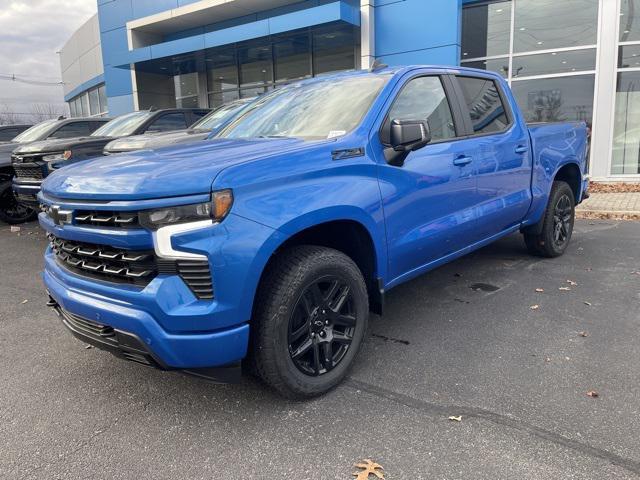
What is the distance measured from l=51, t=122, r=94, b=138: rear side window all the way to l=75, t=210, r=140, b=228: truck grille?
322 inches

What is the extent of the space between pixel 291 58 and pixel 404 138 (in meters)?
14.2

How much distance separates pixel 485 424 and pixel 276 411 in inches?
44.4

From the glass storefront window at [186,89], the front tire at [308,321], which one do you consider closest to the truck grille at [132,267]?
the front tire at [308,321]

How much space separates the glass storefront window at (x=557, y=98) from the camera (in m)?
11.8

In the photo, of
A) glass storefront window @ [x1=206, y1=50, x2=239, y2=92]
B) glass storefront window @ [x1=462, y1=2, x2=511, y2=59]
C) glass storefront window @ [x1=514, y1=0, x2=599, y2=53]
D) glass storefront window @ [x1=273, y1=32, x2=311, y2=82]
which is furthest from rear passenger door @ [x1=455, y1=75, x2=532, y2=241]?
glass storefront window @ [x1=206, y1=50, x2=239, y2=92]

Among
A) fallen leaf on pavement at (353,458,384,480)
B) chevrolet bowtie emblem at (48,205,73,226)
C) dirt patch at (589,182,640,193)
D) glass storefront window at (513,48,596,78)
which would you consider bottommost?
fallen leaf on pavement at (353,458,384,480)

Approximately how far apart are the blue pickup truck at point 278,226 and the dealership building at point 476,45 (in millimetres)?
8782

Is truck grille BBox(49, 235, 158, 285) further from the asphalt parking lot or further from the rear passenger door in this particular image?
the rear passenger door

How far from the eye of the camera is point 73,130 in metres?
10.1

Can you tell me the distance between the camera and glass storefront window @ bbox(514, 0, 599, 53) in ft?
38.0

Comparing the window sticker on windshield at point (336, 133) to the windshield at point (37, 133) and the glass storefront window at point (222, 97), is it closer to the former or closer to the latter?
the windshield at point (37, 133)

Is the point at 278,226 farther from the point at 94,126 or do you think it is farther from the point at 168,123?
the point at 94,126

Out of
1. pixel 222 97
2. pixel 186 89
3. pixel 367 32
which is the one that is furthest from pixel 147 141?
pixel 186 89

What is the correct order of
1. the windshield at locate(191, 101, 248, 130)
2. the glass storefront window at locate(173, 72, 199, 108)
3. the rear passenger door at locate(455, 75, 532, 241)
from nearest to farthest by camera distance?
1. the rear passenger door at locate(455, 75, 532, 241)
2. the windshield at locate(191, 101, 248, 130)
3. the glass storefront window at locate(173, 72, 199, 108)
